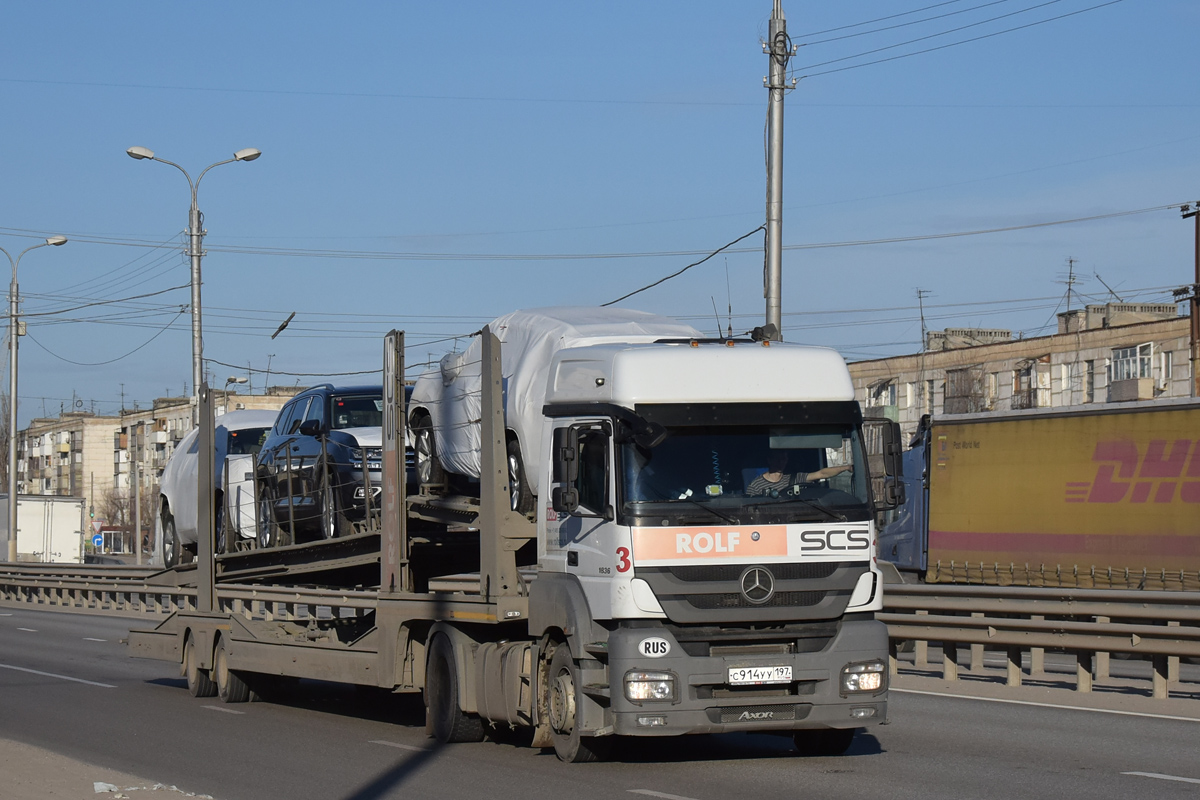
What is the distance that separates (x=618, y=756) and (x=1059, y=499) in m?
12.3

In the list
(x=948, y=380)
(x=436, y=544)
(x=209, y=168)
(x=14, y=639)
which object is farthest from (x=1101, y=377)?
(x=436, y=544)

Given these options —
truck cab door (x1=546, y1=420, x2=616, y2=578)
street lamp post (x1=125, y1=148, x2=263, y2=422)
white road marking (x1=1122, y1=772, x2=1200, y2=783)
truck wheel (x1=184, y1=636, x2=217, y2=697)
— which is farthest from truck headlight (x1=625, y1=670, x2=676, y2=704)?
street lamp post (x1=125, y1=148, x2=263, y2=422)

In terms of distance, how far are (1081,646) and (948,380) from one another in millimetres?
60105

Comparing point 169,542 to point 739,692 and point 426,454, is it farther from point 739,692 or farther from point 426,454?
point 739,692

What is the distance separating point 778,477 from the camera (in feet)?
30.0

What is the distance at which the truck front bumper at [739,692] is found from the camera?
8.73m

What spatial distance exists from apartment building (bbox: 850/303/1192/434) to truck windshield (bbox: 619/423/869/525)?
165 feet

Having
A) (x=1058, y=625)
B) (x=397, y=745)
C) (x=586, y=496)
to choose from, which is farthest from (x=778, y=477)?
(x=1058, y=625)

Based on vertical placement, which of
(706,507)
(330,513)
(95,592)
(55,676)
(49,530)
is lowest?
(95,592)

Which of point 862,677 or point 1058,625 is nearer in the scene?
point 862,677

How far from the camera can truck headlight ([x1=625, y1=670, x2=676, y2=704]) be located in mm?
8711

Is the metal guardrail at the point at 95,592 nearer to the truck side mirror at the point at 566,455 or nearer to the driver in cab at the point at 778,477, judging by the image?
the truck side mirror at the point at 566,455

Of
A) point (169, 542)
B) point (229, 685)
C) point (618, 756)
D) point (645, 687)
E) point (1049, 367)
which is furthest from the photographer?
point (1049, 367)

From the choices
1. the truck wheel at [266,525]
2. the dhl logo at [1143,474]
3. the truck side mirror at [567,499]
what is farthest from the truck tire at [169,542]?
the dhl logo at [1143,474]
